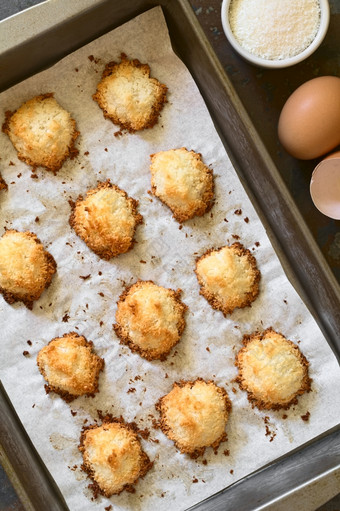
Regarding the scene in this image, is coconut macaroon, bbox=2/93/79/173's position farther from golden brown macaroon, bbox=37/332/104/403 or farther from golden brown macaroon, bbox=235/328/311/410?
golden brown macaroon, bbox=235/328/311/410

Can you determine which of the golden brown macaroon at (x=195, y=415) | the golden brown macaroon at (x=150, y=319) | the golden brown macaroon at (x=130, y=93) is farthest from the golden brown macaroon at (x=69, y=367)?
the golden brown macaroon at (x=130, y=93)

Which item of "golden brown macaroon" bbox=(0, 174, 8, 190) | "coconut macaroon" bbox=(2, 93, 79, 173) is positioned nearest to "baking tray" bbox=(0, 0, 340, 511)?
"coconut macaroon" bbox=(2, 93, 79, 173)

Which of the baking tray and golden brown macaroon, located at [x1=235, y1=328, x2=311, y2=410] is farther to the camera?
golden brown macaroon, located at [x1=235, y1=328, x2=311, y2=410]

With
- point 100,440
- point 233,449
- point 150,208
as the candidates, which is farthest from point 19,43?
point 233,449

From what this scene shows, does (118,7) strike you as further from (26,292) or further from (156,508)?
(156,508)

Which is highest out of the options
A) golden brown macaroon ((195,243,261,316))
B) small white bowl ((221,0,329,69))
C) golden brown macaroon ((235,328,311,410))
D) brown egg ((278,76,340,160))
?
small white bowl ((221,0,329,69))
